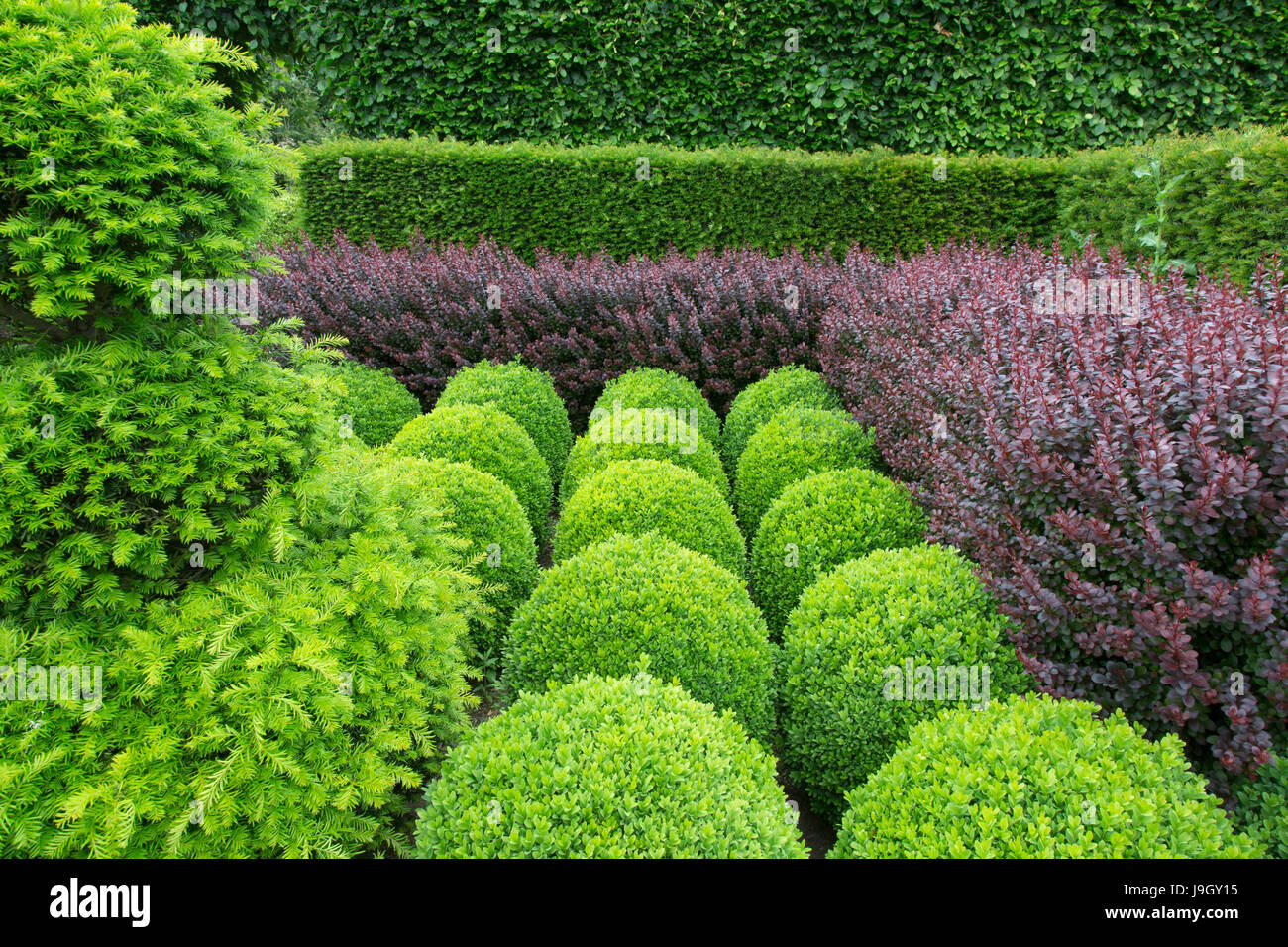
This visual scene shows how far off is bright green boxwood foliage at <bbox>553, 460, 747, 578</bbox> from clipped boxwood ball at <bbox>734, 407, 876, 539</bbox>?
62cm

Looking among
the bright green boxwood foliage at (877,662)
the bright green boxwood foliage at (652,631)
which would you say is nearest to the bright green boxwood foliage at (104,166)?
the bright green boxwood foliage at (652,631)

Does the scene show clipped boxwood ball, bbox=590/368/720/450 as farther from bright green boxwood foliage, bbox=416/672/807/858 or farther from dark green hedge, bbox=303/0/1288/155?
dark green hedge, bbox=303/0/1288/155

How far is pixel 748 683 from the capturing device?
9.50ft

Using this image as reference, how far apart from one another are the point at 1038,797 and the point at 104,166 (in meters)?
2.98

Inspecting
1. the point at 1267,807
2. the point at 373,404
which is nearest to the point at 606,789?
the point at 1267,807

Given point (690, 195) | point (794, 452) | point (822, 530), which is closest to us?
point (822, 530)

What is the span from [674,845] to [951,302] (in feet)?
13.2

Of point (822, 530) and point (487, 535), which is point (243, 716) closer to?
point (487, 535)

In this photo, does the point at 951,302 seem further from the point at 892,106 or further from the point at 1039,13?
the point at 1039,13

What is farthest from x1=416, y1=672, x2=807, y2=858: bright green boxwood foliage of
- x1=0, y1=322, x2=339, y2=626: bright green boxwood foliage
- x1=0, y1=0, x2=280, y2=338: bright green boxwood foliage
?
x1=0, y1=0, x2=280, y2=338: bright green boxwood foliage

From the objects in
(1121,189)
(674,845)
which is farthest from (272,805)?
(1121,189)

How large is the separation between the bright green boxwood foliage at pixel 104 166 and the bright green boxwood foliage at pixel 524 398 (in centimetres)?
327

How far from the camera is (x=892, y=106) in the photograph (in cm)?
1020

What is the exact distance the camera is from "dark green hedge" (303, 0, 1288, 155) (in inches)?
379
